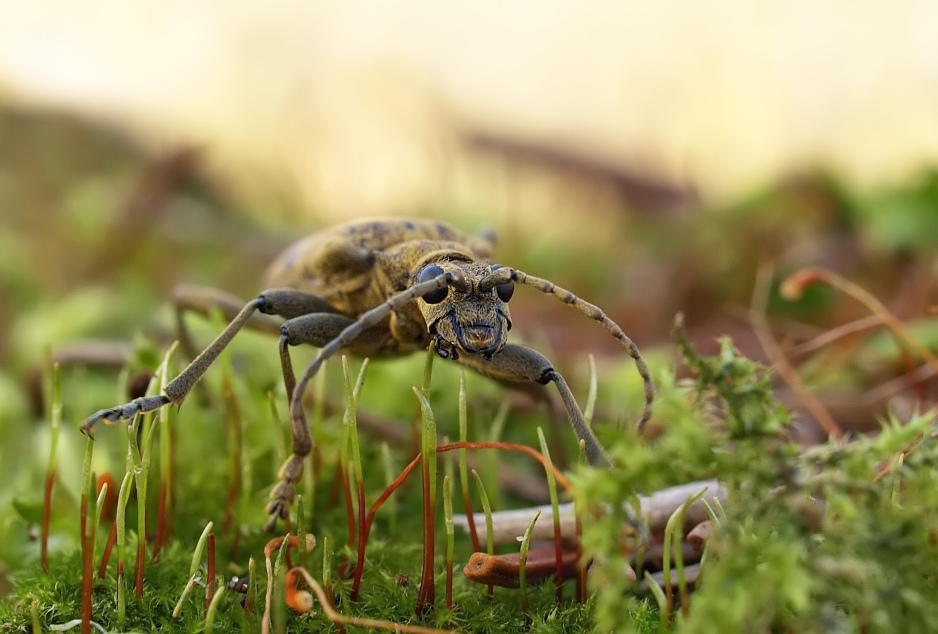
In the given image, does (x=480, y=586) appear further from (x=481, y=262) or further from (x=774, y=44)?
(x=774, y=44)

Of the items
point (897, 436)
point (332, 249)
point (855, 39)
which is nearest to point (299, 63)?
point (855, 39)

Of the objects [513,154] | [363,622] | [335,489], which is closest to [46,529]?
[335,489]

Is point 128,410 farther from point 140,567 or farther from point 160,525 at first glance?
point 140,567

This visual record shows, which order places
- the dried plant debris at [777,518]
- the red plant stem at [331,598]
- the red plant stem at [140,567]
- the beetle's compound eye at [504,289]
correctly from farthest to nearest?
1. the beetle's compound eye at [504,289]
2. the red plant stem at [140,567]
3. the red plant stem at [331,598]
4. the dried plant debris at [777,518]

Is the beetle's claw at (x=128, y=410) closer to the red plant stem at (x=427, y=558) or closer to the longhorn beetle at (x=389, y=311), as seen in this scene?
the longhorn beetle at (x=389, y=311)

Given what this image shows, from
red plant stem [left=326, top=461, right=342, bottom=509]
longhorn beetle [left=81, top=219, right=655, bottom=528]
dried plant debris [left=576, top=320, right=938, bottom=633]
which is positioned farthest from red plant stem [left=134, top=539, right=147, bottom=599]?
dried plant debris [left=576, top=320, right=938, bottom=633]

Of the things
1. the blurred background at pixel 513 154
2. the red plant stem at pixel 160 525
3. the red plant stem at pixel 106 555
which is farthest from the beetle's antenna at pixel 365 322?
the blurred background at pixel 513 154
